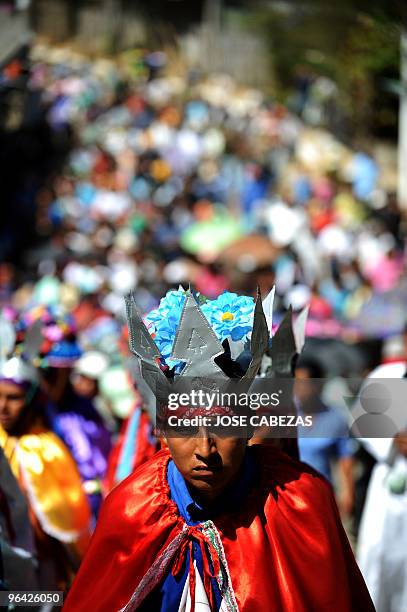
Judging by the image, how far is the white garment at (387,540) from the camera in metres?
5.11

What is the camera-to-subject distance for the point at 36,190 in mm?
18781

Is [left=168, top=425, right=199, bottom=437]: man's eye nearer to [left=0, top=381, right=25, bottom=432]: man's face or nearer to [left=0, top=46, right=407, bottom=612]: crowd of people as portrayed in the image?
[left=0, top=46, right=407, bottom=612]: crowd of people

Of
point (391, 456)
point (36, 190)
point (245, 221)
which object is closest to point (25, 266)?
point (36, 190)

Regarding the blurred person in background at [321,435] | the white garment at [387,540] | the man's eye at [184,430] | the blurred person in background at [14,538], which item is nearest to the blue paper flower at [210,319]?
the man's eye at [184,430]

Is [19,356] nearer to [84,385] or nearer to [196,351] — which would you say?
[196,351]

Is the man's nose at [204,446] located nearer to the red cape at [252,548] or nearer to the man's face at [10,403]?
the red cape at [252,548]

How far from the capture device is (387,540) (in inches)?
204

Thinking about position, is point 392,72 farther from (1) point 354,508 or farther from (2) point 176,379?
(2) point 176,379

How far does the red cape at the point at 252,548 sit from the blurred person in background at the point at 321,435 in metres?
0.73

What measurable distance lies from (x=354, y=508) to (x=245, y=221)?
1170cm

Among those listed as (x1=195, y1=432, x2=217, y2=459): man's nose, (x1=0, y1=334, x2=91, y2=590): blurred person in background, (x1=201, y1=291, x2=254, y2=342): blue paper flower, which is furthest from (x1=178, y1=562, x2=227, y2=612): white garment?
(x1=0, y1=334, x2=91, y2=590): blurred person in background

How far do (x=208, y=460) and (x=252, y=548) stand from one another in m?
0.31

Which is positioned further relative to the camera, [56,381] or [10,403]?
[56,381]

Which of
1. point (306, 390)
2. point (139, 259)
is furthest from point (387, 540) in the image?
point (139, 259)
